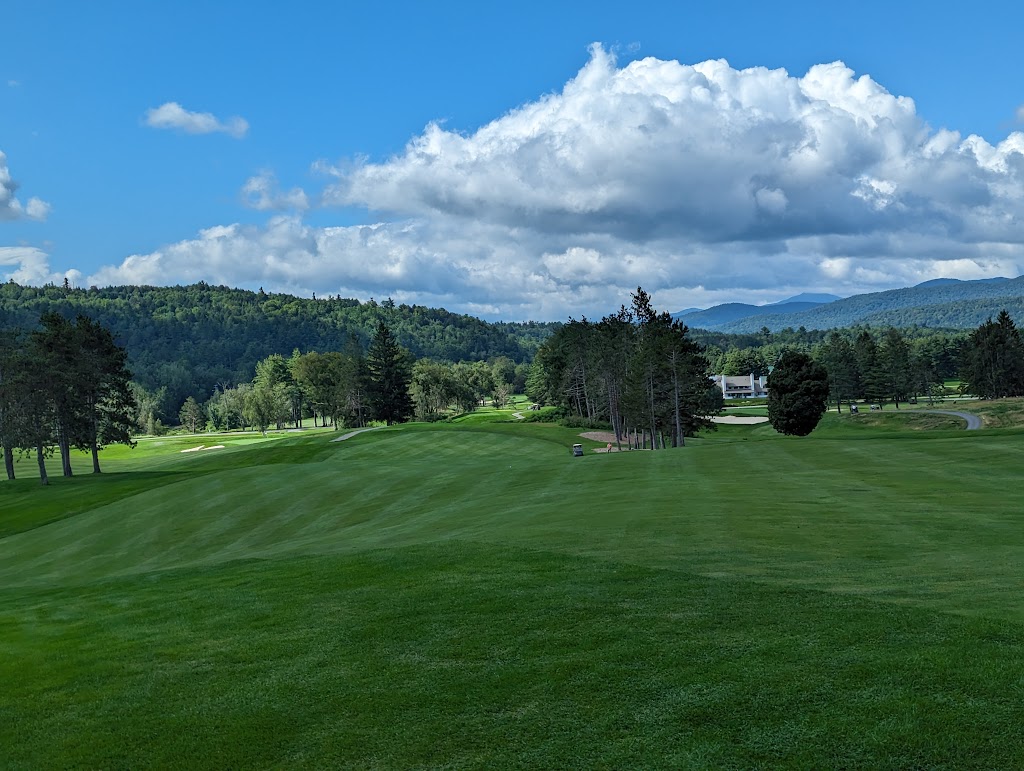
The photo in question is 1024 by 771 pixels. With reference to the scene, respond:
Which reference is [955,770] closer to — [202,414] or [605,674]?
[605,674]

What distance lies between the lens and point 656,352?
63594mm

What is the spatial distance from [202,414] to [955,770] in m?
199

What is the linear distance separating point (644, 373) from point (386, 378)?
62378 mm

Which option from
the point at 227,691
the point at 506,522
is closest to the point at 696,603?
the point at 227,691

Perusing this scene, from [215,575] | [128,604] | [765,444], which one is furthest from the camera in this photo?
[765,444]

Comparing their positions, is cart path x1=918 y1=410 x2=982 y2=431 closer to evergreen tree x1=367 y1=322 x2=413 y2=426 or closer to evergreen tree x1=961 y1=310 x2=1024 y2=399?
evergreen tree x1=961 y1=310 x2=1024 y2=399

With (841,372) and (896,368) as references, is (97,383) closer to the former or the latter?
(841,372)

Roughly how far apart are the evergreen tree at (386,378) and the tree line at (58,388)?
50.8 m

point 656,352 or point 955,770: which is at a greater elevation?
point 656,352

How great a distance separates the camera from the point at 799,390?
246 feet

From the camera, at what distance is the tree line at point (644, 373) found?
2544 inches

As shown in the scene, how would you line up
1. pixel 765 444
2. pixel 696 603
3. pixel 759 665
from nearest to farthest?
1. pixel 759 665
2. pixel 696 603
3. pixel 765 444

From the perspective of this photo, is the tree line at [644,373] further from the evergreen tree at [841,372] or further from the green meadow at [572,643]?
the evergreen tree at [841,372]

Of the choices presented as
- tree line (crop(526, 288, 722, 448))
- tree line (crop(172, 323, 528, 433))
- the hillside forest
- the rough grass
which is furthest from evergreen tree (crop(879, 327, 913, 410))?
tree line (crop(172, 323, 528, 433))
